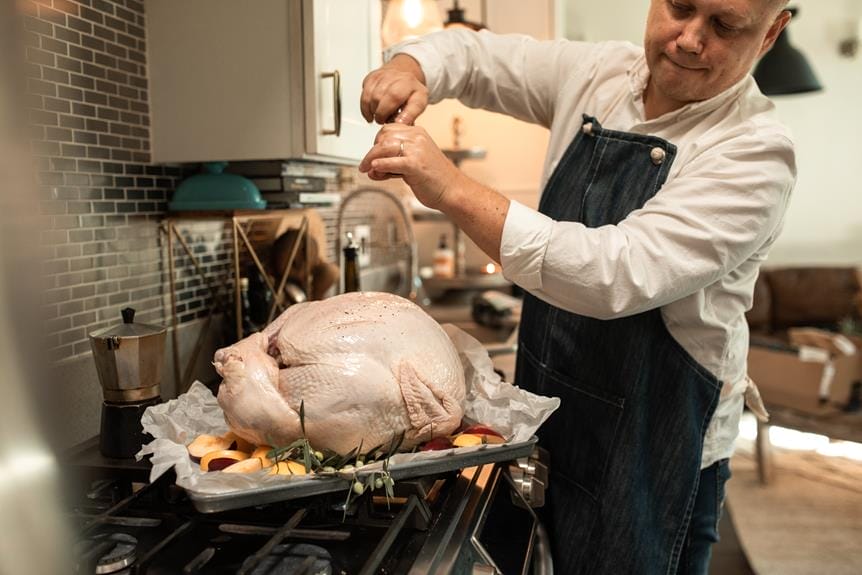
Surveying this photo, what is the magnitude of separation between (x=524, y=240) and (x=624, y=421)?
393 mm

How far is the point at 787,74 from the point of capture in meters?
3.90

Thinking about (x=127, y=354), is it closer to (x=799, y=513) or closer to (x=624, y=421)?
(x=624, y=421)

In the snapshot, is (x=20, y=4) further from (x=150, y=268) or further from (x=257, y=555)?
(x=150, y=268)

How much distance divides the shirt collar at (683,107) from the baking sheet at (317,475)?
492 mm

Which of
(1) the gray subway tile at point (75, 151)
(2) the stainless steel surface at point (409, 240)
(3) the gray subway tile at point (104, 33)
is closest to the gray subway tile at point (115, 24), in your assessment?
(3) the gray subway tile at point (104, 33)

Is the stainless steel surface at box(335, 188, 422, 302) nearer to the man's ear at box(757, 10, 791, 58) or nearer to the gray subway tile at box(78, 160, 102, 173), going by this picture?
the gray subway tile at box(78, 160, 102, 173)

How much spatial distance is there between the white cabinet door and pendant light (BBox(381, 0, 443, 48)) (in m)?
0.51

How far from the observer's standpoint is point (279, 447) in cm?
84

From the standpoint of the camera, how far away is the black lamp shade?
12.7 ft

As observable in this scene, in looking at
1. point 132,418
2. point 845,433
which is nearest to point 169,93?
point 132,418

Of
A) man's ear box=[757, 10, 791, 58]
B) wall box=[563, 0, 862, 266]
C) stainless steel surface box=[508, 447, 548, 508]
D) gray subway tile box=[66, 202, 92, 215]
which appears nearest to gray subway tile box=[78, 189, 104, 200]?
gray subway tile box=[66, 202, 92, 215]

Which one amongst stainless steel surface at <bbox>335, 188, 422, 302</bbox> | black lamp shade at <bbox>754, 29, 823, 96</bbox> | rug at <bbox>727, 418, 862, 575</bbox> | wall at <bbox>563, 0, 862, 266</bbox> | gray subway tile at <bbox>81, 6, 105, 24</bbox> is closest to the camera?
gray subway tile at <bbox>81, 6, 105, 24</bbox>

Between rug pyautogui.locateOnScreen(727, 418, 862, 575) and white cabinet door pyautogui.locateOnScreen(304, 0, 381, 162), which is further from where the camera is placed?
rug pyautogui.locateOnScreen(727, 418, 862, 575)

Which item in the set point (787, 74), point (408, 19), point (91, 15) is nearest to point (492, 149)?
point (787, 74)
